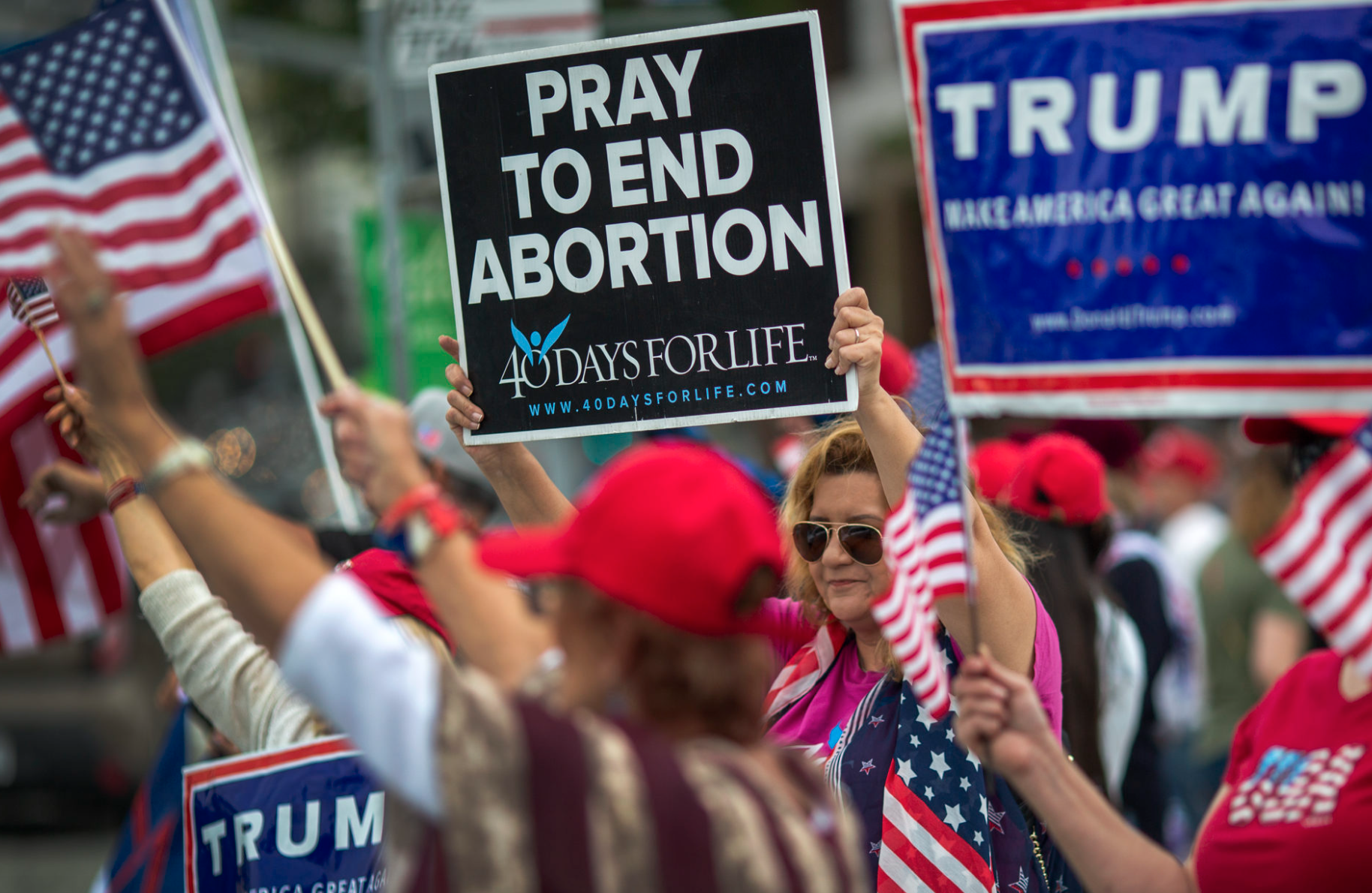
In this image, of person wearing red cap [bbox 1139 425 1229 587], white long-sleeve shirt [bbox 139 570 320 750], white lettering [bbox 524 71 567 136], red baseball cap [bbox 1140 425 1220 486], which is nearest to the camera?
white long-sleeve shirt [bbox 139 570 320 750]

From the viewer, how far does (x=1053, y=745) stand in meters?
2.40

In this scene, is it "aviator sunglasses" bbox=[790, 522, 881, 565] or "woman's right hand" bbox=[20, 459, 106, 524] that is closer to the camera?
"aviator sunglasses" bbox=[790, 522, 881, 565]

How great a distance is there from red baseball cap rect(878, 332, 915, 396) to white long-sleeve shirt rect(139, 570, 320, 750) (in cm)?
294

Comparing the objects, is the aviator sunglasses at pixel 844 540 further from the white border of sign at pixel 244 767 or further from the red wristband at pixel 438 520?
the red wristband at pixel 438 520

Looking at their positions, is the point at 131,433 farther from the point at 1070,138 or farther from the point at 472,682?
the point at 1070,138

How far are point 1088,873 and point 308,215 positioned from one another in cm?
2400

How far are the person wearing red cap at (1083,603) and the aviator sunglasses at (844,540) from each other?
111 cm

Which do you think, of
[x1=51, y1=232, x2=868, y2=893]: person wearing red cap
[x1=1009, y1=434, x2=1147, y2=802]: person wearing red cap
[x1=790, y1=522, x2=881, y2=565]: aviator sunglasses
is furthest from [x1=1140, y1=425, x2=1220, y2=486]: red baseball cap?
[x1=51, y1=232, x2=868, y2=893]: person wearing red cap

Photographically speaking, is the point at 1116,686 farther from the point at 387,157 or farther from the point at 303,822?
the point at 387,157

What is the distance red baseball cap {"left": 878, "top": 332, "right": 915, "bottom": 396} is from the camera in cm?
562

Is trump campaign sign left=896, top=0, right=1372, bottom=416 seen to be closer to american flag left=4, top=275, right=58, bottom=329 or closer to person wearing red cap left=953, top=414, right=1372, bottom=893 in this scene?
person wearing red cap left=953, top=414, right=1372, bottom=893

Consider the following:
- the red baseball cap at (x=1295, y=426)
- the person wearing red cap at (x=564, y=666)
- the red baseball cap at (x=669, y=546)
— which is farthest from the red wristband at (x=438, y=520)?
the red baseball cap at (x=1295, y=426)

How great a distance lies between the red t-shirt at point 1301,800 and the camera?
255 centimetres

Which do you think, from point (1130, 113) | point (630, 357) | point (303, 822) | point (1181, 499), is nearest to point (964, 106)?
point (1130, 113)
